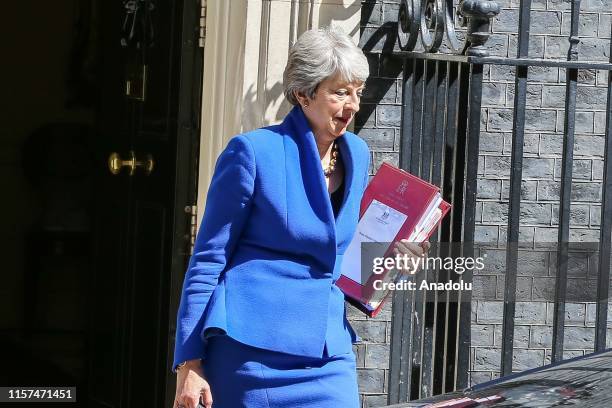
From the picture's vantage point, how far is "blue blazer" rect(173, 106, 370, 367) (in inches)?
134

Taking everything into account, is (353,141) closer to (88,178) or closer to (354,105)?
(354,105)

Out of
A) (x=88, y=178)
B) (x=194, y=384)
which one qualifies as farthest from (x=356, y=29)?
(x=88, y=178)

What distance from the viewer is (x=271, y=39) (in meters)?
5.04

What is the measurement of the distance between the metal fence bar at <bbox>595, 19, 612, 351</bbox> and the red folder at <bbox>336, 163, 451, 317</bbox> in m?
1.10

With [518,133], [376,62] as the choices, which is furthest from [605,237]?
[376,62]

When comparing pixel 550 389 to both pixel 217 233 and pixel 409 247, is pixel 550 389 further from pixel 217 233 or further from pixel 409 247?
pixel 217 233

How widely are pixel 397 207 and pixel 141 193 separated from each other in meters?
2.16

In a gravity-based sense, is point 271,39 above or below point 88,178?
above

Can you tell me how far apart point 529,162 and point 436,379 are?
1236 millimetres

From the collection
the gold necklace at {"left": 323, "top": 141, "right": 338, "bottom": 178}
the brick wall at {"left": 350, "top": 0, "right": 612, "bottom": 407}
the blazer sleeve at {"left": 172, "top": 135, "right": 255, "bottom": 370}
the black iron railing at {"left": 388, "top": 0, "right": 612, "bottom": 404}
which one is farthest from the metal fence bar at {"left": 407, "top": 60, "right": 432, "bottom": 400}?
the blazer sleeve at {"left": 172, "top": 135, "right": 255, "bottom": 370}

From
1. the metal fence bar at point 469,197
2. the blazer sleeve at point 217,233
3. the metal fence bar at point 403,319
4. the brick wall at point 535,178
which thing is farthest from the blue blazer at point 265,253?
the brick wall at point 535,178

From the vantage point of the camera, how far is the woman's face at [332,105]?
11.4 feet

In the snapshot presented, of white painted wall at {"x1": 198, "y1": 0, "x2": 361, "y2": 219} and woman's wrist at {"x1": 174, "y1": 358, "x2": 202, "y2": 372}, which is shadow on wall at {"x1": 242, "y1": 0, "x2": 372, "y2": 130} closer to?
white painted wall at {"x1": 198, "y1": 0, "x2": 361, "y2": 219}

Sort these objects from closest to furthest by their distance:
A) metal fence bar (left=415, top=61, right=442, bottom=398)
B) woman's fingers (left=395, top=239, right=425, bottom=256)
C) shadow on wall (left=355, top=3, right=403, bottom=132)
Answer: woman's fingers (left=395, top=239, right=425, bottom=256) → metal fence bar (left=415, top=61, right=442, bottom=398) → shadow on wall (left=355, top=3, right=403, bottom=132)
